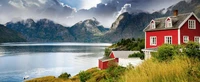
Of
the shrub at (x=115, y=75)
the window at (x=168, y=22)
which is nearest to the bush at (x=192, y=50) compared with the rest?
the shrub at (x=115, y=75)

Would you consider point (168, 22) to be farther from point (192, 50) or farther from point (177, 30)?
point (192, 50)

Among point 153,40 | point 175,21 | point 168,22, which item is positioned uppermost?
point 175,21

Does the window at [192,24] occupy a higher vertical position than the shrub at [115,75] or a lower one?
higher

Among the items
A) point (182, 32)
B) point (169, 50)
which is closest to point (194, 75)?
point (169, 50)

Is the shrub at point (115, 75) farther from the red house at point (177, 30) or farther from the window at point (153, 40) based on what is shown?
the window at point (153, 40)

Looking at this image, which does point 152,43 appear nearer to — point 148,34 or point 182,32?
point 148,34

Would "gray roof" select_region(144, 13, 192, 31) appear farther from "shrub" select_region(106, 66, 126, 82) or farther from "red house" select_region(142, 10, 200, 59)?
"shrub" select_region(106, 66, 126, 82)

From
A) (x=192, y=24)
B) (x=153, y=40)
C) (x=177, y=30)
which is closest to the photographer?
(x=177, y=30)

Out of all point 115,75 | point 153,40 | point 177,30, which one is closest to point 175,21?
point 177,30

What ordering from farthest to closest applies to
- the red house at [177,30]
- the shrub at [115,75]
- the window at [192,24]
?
the window at [192,24], the red house at [177,30], the shrub at [115,75]

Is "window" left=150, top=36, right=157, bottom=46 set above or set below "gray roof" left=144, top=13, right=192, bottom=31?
below

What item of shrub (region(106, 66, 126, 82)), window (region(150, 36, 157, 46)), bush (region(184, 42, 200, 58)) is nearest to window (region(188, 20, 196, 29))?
window (region(150, 36, 157, 46))

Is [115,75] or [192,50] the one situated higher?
[192,50]

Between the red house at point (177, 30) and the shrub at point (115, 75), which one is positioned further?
the red house at point (177, 30)
